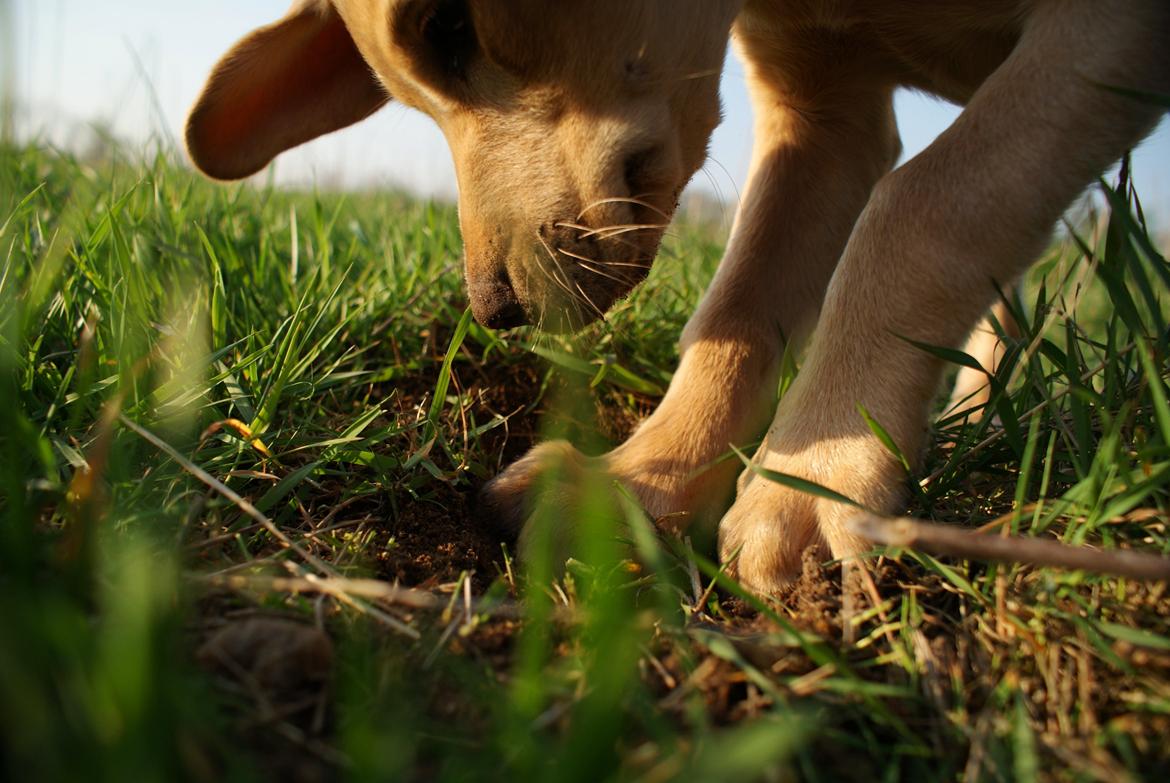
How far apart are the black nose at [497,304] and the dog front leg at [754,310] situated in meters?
0.29

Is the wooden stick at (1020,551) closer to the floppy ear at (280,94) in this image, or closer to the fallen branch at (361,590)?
the fallen branch at (361,590)

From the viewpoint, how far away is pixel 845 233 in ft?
7.91

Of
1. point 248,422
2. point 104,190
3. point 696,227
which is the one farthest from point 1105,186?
point 696,227

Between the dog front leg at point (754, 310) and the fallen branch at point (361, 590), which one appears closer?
the fallen branch at point (361, 590)

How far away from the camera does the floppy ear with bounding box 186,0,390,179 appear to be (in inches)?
89.8

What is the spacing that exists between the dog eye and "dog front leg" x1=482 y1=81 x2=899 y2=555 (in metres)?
0.82

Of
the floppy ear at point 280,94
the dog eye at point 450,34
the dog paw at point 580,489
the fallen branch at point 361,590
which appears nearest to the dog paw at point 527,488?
the dog paw at point 580,489

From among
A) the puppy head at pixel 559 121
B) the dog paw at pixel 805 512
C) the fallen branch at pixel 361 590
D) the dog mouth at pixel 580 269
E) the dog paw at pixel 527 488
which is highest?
the puppy head at pixel 559 121

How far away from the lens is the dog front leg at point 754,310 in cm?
189

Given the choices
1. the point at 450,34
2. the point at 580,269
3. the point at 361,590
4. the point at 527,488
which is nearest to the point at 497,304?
the point at 580,269

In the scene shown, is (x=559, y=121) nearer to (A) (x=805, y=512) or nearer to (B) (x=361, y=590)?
(A) (x=805, y=512)

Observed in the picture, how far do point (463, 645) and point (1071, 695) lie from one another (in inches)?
29.8

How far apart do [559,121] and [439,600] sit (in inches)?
39.0

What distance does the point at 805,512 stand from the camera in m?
1.55
